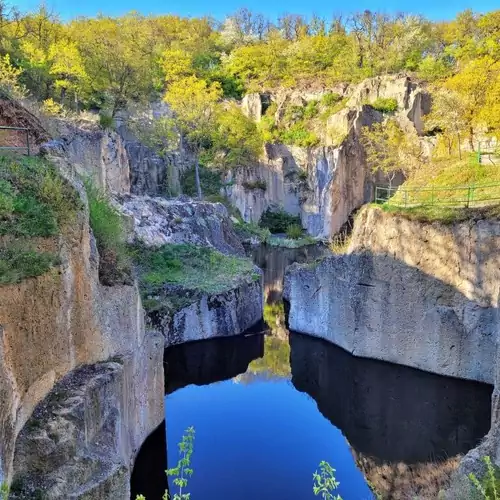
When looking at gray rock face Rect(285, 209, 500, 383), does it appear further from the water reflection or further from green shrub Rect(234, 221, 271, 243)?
green shrub Rect(234, 221, 271, 243)

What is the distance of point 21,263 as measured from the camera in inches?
278

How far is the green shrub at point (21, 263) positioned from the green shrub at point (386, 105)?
38046 mm

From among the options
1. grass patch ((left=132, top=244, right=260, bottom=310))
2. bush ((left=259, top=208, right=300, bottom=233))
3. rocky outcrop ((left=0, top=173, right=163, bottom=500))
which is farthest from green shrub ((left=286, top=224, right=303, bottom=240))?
rocky outcrop ((left=0, top=173, right=163, bottom=500))

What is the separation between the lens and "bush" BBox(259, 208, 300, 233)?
141ft

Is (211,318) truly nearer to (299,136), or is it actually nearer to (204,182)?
(204,182)

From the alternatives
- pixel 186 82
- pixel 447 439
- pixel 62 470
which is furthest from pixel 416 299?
pixel 186 82

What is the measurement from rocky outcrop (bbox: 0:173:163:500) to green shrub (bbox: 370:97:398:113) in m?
35.6

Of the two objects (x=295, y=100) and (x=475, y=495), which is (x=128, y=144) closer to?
(x=295, y=100)

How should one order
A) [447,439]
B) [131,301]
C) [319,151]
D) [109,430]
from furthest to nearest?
[319,151]
[447,439]
[131,301]
[109,430]

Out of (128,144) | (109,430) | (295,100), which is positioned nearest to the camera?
(109,430)

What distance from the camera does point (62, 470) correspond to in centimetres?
644

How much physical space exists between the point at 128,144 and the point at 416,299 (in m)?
29.3

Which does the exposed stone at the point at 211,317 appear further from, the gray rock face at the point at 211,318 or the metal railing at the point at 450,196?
the metal railing at the point at 450,196

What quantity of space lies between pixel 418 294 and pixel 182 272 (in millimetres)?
9278
